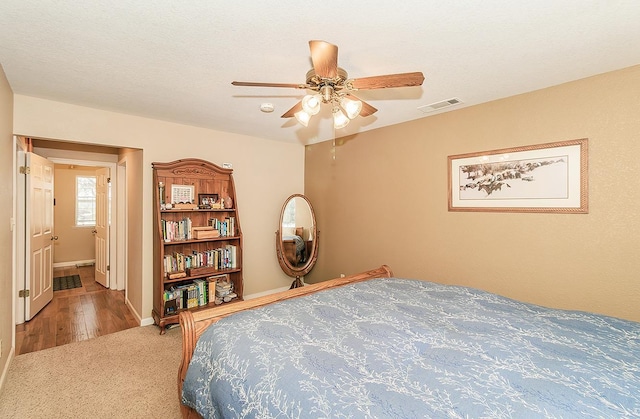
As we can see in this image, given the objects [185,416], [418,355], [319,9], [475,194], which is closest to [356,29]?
[319,9]

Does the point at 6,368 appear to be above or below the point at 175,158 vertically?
below

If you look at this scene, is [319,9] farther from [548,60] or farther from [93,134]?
[93,134]

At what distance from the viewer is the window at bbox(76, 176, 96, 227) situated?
6543mm

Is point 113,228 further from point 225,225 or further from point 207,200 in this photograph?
point 225,225

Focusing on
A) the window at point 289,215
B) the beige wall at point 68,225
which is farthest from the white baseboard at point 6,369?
the beige wall at point 68,225

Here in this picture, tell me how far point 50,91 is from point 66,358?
244 centimetres

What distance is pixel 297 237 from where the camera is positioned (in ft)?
14.5

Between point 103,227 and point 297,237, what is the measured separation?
A: 3456mm

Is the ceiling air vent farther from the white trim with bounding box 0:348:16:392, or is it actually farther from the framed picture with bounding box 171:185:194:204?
the white trim with bounding box 0:348:16:392

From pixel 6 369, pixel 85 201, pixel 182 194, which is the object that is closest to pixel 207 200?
pixel 182 194

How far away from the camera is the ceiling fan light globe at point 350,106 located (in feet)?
6.02

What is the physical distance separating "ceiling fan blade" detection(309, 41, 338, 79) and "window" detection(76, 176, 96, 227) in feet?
24.4

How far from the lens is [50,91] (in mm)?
2539

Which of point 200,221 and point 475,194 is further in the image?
point 200,221
